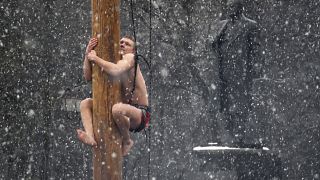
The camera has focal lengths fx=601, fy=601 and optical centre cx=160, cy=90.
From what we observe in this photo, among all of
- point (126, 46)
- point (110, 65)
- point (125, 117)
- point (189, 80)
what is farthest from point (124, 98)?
point (189, 80)

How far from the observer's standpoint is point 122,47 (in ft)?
15.3

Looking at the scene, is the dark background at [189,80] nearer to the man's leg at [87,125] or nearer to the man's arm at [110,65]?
the man's leg at [87,125]

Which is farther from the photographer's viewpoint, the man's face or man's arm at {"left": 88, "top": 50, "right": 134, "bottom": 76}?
the man's face

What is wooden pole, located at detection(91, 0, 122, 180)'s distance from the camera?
13.2 feet

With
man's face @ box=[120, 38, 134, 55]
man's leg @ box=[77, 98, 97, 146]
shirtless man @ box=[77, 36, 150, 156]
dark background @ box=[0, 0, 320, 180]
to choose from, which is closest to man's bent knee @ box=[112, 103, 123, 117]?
shirtless man @ box=[77, 36, 150, 156]

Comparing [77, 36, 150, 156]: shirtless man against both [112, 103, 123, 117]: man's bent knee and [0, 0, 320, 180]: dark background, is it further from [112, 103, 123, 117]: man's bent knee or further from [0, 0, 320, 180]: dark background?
[0, 0, 320, 180]: dark background

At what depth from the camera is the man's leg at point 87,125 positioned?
4.04m

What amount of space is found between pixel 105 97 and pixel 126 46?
763 millimetres

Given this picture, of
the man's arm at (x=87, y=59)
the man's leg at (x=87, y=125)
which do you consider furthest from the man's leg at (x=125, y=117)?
the man's arm at (x=87, y=59)

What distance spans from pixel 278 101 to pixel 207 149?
992 centimetres

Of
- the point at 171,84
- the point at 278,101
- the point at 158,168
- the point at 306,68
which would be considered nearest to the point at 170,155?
the point at 158,168

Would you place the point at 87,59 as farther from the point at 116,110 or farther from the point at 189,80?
the point at 189,80

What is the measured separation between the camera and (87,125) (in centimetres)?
414

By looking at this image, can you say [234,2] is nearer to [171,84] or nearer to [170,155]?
[171,84]
